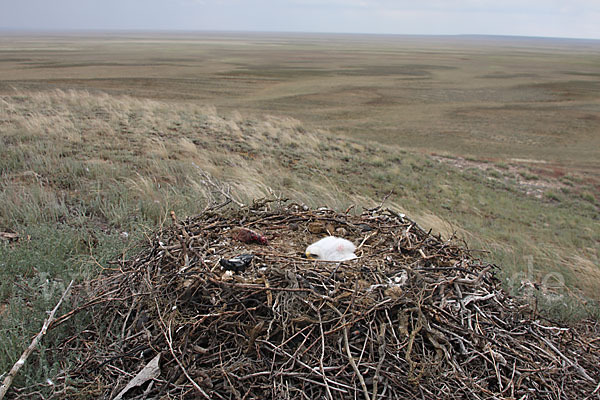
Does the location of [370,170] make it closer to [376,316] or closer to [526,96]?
[376,316]

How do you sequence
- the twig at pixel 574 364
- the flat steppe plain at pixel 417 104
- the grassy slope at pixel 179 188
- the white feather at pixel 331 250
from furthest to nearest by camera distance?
the flat steppe plain at pixel 417 104, the grassy slope at pixel 179 188, the white feather at pixel 331 250, the twig at pixel 574 364

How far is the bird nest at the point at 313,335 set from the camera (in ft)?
6.72

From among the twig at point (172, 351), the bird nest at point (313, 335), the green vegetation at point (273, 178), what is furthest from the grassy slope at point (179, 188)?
the twig at point (172, 351)

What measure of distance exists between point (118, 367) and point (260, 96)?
28280mm

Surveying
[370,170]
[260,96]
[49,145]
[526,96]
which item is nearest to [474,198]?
[370,170]

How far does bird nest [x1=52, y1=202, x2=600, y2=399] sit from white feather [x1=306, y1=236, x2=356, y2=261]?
117 millimetres

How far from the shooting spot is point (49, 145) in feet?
25.3

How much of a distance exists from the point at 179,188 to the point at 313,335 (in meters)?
4.41

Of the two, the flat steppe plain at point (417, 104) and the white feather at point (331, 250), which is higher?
the white feather at point (331, 250)

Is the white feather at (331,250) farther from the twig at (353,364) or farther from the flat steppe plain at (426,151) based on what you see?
the flat steppe plain at (426,151)

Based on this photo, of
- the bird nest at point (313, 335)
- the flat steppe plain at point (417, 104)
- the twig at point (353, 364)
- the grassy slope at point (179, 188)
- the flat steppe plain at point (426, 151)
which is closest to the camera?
the twig at point (353, 364)

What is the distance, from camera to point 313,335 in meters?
2.18

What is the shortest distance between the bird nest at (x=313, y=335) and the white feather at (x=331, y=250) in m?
0.12

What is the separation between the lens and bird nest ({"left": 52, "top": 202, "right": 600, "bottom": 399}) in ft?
6.72
